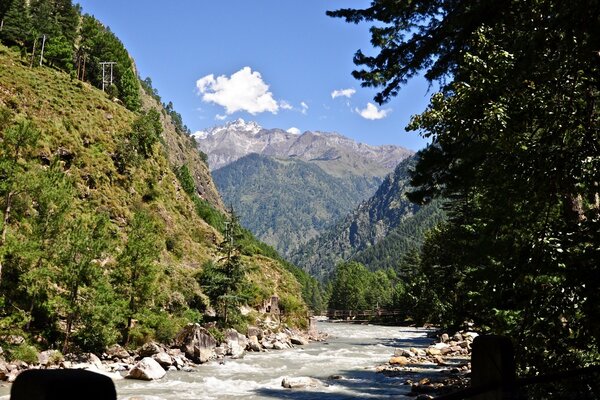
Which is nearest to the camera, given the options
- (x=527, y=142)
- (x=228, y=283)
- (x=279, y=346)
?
(x=527, y=142)

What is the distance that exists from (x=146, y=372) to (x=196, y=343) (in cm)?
843

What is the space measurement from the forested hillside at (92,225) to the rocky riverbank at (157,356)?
1.22 metres

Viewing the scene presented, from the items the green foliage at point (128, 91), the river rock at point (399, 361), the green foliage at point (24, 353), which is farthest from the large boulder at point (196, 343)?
the green foliage at point (128, 91)

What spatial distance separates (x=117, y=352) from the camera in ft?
93.0

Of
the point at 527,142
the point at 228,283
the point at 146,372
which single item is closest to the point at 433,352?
the point at 228,283

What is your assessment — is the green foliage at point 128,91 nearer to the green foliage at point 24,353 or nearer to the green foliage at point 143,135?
the green foliage at point 143,135

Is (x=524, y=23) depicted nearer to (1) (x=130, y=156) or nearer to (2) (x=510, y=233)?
(2) (x=510, y=233)

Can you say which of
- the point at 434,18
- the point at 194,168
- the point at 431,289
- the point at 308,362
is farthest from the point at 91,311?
the point at 194,168

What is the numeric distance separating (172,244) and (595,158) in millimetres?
51792

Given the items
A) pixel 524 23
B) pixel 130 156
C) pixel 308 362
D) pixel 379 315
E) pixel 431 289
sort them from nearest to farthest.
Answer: pixel 524 23
pixel 431 289
pixel 308 362
pixel 130 156
pixel 379 315

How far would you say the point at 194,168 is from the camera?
452ft

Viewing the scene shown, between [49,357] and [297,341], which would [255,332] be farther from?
[49,357]

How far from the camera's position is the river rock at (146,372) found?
23.2m

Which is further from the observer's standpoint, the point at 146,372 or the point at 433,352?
the point at 433,352
